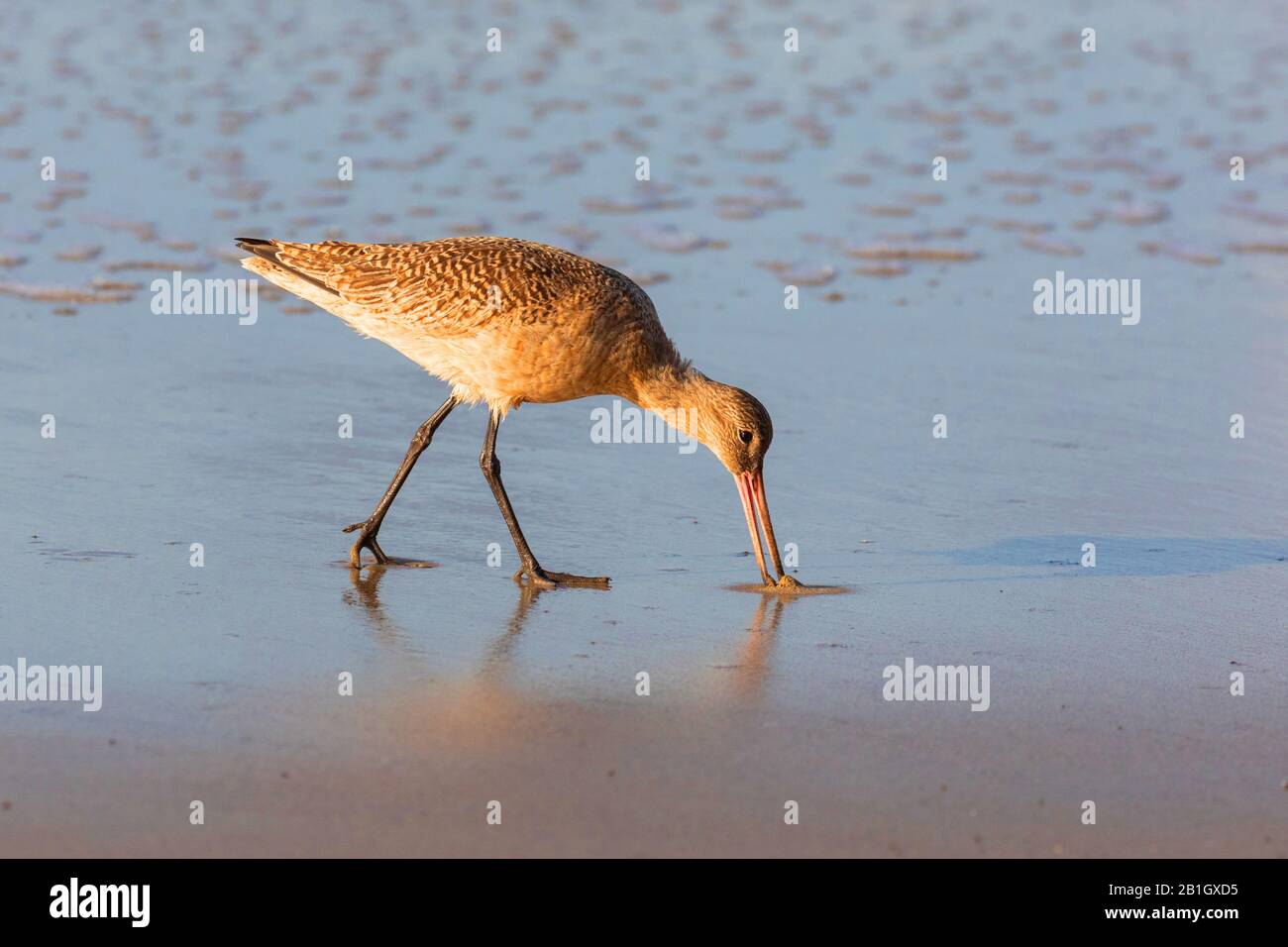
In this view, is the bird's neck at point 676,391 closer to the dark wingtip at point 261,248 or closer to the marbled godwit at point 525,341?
the marbled godwit at point 525,341

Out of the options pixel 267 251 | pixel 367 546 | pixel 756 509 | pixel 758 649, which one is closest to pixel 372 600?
pixel 367 546

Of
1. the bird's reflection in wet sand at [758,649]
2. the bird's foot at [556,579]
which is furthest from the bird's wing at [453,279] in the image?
the bird's reflection in wet sand at [758,649]

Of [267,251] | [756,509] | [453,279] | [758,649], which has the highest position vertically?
[267,251]

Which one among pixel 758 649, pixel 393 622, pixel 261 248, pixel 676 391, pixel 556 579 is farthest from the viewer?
pixel 261 248

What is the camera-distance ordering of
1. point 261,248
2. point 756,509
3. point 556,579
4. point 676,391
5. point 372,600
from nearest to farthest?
1. point 372,600
2. point 556,579
3. point 756,509
4. point 676,391
5. point 261,248

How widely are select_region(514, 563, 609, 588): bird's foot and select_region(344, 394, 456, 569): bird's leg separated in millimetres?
527

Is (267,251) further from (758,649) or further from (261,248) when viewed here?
(758,649)

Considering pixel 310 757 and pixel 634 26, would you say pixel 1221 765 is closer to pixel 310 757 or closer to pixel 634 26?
pixel 310 757

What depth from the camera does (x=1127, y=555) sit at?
22.3ft

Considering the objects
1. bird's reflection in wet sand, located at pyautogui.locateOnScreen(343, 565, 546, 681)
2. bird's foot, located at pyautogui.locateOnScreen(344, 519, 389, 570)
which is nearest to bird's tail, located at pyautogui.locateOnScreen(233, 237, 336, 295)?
bird's foot, located at pyautogui.locateOnScreen(344, 519, 389, 570)

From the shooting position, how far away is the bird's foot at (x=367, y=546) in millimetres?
6398

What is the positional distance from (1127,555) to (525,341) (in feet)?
7.66

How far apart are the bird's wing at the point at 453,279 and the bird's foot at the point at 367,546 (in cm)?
79

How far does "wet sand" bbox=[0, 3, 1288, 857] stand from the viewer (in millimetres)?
4629
